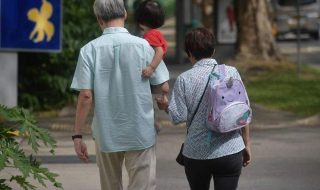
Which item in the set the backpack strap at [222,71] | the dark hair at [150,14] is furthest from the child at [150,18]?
the backpack strap at [222,71]

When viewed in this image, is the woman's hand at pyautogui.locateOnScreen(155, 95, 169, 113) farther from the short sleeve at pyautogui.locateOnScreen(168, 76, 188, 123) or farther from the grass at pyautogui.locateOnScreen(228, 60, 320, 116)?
the grass at pyautogui.locateOnScreen(228, 60, 320, 116)

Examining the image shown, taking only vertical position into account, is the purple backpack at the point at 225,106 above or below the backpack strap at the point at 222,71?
below

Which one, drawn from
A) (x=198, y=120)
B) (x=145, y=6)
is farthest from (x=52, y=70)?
(x=198, y=120)

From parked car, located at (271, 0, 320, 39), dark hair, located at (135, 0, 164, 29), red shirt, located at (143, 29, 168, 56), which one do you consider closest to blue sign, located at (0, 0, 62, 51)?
red shirt, located at (143, 29, 168, 56)

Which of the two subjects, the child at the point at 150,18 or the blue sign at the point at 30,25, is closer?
the child at the point at 150,18

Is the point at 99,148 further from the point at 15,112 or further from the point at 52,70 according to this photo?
the point at 52,70

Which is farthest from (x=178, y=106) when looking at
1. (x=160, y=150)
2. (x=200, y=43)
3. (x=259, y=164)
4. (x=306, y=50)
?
(x=306, y=50)

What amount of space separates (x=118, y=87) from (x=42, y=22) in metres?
8.22

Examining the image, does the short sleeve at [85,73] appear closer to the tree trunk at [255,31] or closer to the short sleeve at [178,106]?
the short sleeve at [178,106]

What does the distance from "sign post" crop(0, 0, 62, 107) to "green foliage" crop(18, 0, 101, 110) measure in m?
1.20

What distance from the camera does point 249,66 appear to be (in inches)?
834

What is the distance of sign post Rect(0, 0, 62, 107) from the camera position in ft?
43.7

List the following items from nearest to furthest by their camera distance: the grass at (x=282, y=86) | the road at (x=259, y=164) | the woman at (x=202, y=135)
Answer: the woman at (x=202, y=135)
the road at (x=259, y=164)
the grass at (x=282, y=86)

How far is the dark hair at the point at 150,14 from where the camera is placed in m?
6.54
